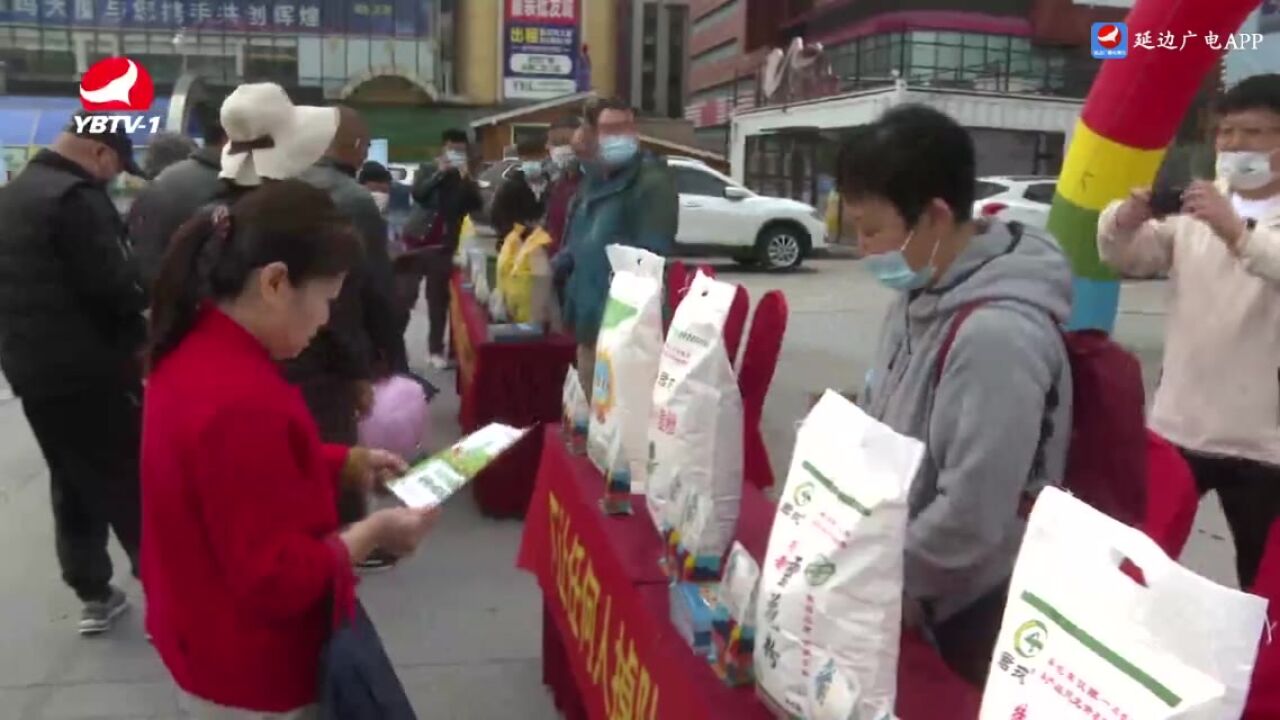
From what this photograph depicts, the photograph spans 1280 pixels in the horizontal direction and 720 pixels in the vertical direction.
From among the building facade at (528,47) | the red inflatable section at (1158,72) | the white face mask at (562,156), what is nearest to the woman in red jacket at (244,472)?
the red inflatable section at (1158,72)

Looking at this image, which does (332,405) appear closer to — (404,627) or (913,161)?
(404,627)

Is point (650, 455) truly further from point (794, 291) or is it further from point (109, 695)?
point (794, 291)

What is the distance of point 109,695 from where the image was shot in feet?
9.85

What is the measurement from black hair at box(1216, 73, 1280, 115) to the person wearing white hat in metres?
2.13

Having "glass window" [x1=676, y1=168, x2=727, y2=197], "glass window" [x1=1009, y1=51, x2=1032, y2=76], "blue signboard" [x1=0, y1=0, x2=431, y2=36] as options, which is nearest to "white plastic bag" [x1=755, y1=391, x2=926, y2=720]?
"glass window" [x1=676, y1=168, x2=727, y2=197]

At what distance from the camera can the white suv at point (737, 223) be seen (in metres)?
13.6

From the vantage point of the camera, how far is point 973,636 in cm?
167

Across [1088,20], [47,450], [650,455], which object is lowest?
[47,450]

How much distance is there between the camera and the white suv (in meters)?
13.6

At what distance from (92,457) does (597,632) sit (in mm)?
1705

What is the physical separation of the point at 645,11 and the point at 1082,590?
44278 mm

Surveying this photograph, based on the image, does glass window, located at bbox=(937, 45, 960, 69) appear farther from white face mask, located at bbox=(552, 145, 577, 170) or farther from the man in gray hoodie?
the man in gray hoodie

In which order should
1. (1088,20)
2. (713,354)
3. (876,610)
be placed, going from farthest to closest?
(1088,20)
(713,354)
(876,610)

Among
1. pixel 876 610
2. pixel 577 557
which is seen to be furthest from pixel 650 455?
pixel 876 610
